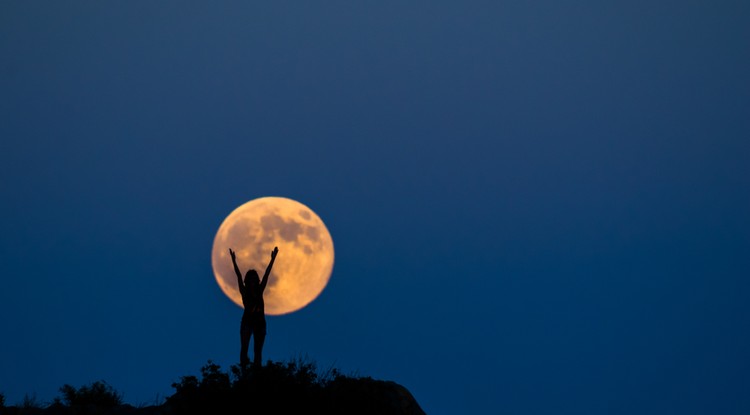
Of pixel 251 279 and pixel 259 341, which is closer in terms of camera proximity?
pixel 251 279

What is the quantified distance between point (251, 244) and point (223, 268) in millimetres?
1318

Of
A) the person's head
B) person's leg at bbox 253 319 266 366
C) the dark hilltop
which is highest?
the person's head

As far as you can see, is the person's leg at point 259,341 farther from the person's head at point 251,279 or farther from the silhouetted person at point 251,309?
the person's head at point 251,279

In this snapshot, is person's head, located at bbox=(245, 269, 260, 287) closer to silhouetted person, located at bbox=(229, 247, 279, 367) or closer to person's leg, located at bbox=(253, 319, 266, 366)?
silhouetted person, located at bbox=(229, 247, 279, 367)

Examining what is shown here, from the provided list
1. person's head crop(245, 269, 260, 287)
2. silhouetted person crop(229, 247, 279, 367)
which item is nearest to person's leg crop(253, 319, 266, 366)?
silhouetted person crop(229, 247, 279, 367)

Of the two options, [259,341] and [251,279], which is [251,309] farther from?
[259,341]

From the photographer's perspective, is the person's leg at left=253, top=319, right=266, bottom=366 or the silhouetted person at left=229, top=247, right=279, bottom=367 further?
the person's leg at left=253, top=319, right=266, bottom=366

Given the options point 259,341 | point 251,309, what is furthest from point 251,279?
point 259,341

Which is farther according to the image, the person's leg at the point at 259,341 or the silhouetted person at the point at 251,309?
the person's leg at the point at 259,341

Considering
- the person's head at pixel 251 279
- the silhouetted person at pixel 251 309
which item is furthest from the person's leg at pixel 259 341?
the person's head at pixel 251 279

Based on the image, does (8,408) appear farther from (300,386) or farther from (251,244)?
(251,244)

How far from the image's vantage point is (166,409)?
55.9ft

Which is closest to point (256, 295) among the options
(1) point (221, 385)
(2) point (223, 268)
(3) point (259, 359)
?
(3) point (259, 359)

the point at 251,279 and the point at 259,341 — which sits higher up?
the point at 251,279
